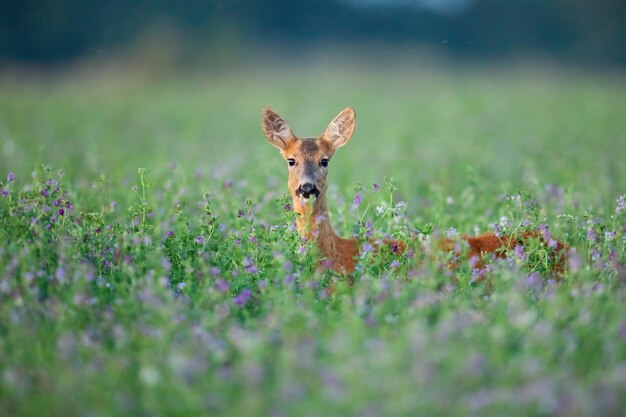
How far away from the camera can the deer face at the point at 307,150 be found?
242 inches

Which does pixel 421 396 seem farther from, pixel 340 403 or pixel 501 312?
pixel 501 312

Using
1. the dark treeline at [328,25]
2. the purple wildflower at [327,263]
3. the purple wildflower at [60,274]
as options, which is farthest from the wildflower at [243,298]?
the dark treeline at [328,25]

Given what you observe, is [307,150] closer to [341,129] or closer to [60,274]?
[341,129]

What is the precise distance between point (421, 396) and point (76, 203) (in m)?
3.43

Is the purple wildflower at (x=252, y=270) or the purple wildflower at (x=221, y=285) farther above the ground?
the purple wildflower at (x=252, y=270)

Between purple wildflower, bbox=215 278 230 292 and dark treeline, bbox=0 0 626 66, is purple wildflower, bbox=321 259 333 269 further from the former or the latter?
dark treeline, bbox=0 0 626 66

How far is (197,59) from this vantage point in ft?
126

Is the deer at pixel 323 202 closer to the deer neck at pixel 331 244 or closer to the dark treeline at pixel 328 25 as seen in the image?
the deer neck at pixel 331 244

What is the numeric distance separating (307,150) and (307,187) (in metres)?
0.49

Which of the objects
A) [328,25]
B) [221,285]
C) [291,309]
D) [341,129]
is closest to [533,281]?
[291,309]

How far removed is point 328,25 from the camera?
153 ft

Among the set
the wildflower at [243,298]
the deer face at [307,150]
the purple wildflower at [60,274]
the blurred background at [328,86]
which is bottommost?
the wildflower at [243,298]

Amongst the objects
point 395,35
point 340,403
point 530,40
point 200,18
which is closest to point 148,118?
point 340,403

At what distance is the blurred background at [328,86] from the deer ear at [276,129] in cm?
145
